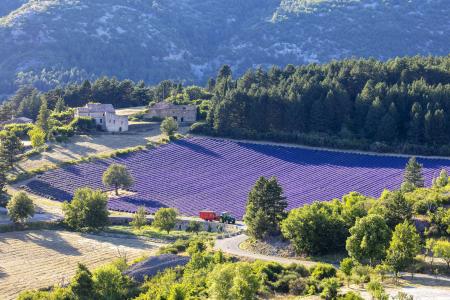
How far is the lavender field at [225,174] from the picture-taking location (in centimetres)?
6881

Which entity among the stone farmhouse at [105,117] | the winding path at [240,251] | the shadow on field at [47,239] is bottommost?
the shadow on field at [47,239]

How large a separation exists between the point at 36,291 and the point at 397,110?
57765 mm

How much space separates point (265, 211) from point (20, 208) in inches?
881

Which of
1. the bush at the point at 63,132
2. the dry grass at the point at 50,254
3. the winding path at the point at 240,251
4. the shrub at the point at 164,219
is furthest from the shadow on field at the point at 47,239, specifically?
the bush at the point at 63,132

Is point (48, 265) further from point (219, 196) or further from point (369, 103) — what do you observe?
point (369, 103)

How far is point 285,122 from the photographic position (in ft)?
309

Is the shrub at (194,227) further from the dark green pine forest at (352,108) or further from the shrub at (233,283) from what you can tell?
the dark green pine forest at (352,108)

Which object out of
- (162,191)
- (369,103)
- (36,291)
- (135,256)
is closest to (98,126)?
(162,191)

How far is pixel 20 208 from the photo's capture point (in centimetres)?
6103

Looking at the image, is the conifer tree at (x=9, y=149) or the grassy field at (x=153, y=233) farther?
the conifer tree at (x=9, y=149)

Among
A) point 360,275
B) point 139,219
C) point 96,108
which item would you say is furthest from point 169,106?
point 360,275

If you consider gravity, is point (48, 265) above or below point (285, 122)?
below

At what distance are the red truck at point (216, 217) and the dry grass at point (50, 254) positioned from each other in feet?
24.9

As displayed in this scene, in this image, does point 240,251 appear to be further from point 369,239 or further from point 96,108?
point 96,108
